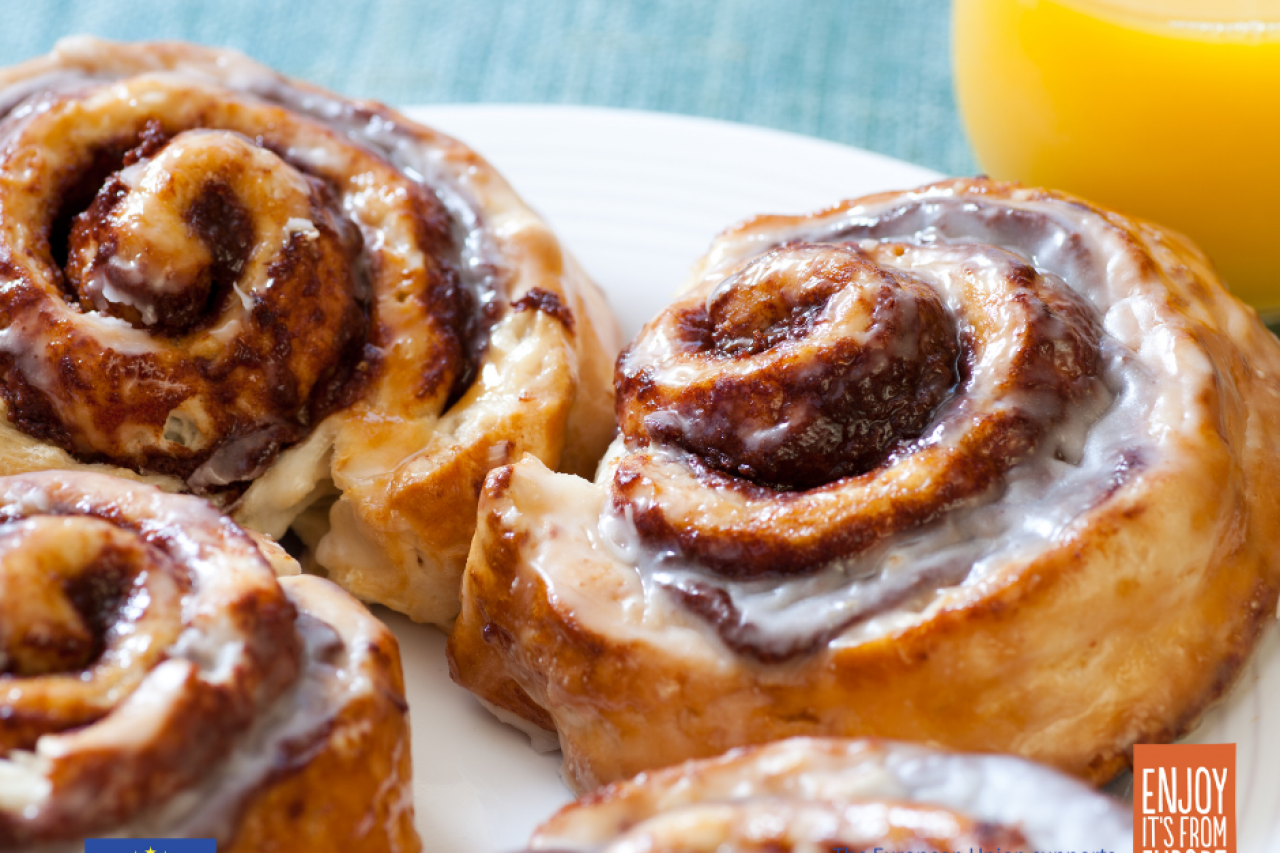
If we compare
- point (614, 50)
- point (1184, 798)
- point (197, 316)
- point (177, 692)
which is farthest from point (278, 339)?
point (614, 50)

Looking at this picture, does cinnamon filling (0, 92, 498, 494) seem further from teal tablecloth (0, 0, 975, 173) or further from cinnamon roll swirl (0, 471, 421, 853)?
teal tablecloth (0, 0, 975, 173)

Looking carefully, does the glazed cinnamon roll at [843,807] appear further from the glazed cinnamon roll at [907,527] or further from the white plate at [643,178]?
the white plate at [643,178]

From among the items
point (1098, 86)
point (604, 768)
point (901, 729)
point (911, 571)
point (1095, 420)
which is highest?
point (1098, 86)

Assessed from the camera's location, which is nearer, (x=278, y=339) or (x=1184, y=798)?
(x=1184, y=798)

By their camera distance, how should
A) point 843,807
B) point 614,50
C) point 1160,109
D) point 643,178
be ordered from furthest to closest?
point 614,50
point 643,178
point 1160,109
point 843,807

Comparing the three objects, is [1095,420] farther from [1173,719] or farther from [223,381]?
[223,381]

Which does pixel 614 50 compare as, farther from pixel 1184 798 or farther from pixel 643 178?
pixel 1184 798

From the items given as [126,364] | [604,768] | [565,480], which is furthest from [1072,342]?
[126,364]
